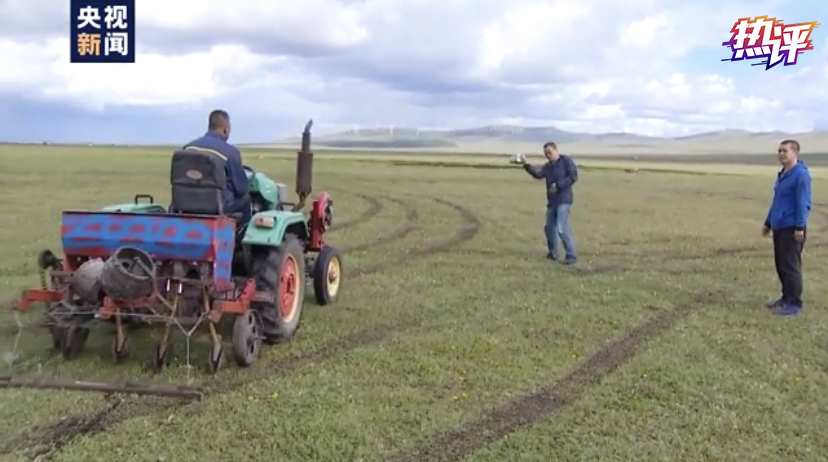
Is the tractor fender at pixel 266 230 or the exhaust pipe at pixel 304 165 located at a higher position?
the exhaust pipe at pixel 304 165

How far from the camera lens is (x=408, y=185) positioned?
26.6 metres

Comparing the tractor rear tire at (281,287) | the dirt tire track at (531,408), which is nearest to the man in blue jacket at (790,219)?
the dirt tire track at (531,408)

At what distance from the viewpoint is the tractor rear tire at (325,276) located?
800cm

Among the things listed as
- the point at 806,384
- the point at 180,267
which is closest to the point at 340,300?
the point at 180,267

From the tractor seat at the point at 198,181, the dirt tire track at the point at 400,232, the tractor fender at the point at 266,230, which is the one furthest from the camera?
the dirt tire track at the point at 400,232

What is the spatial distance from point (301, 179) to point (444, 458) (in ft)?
11.1

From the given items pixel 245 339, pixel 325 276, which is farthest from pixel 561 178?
pixel 245 339

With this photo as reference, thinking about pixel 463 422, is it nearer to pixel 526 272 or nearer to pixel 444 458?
pixel 444 458

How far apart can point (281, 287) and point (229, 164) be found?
45.0 inches

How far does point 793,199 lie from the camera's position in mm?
8211

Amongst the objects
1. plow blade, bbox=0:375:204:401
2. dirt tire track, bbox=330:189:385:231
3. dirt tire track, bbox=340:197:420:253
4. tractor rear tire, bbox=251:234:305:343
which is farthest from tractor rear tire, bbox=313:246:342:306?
dirt tire track, bbox=330:189:385:231

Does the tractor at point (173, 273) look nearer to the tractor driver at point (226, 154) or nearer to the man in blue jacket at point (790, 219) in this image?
the tractor driver at point (226, 154)

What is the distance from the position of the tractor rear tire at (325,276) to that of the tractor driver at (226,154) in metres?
1.59

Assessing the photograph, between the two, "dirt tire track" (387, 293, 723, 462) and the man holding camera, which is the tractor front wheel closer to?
"dirt tire track" (387, 293, 723, 462)
